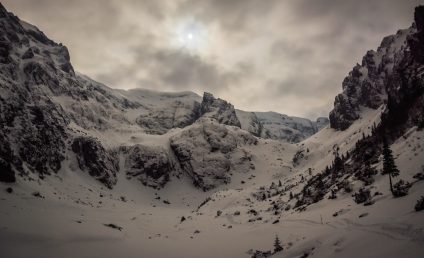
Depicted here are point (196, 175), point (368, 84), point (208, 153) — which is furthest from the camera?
point (208, 153)

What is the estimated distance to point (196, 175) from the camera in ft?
418

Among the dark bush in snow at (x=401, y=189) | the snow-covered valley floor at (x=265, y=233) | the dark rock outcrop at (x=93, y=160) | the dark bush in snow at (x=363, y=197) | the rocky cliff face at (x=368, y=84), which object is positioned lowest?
the snow-covered valley floor at (x=265, y=233)

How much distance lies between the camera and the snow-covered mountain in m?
25.8

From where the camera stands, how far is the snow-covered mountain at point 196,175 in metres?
25.8

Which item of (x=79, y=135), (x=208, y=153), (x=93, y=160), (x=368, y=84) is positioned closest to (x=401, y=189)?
(x=93, y=160)

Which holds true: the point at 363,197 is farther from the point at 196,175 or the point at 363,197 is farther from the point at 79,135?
the point at 196,175

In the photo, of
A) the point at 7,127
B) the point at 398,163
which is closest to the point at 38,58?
the point at 7,127

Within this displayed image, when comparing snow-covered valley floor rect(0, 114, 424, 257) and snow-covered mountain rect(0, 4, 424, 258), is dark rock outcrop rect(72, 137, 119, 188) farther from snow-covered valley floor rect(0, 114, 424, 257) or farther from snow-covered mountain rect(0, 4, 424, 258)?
snow-covered valley floor rect(0, 114, 424, 257)

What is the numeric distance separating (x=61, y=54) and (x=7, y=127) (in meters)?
127

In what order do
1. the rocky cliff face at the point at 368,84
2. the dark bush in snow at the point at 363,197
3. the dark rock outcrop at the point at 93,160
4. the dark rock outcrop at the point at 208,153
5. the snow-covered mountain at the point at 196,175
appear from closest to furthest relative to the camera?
the snow-covered mountain at the point at 196,175 < the dark bush in snow at the point at 363,197 < the dark rock outcrop at the point at 93,160 < the rocky cliff face at the point at 368,84 < the dark rock outcrop at the point at 208,153

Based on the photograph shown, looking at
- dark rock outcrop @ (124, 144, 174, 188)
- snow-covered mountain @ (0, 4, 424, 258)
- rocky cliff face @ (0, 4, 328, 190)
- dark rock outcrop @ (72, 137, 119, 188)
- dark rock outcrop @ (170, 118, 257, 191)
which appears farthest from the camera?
dark rock outcrop @ (170, 118, 257, 191)

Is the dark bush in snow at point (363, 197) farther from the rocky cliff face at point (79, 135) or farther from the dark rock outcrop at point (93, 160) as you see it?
the dark rock outcrop at point (93, 160)

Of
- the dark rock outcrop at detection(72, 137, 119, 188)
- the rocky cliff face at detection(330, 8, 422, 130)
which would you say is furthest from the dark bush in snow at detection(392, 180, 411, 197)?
the dark rock outcrop at detection(72, 137, 119, 188)

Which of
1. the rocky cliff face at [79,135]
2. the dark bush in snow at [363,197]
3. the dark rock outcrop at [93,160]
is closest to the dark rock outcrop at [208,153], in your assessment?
the rocky cliff face at [79,135]
